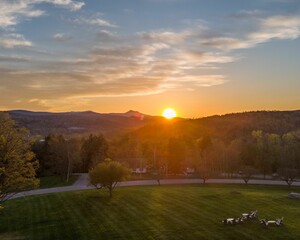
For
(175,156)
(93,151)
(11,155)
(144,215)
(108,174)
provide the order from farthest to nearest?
1. (93,151)
2. (175,156)
3. (108,174)
4. (144,215)
5. (11,155)

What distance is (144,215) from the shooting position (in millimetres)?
46438

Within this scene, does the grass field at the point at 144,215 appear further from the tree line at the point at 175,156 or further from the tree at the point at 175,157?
the tree at the point at 175,157

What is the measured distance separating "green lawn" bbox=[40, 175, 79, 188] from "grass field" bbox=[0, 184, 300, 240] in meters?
19.2

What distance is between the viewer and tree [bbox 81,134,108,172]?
103m

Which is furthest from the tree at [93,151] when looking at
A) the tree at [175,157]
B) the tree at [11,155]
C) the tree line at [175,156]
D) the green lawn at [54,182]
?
the tree at [11,155]

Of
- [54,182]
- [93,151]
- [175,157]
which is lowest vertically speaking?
[54,182]

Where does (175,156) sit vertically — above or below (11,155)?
below

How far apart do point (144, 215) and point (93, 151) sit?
59.0 meters

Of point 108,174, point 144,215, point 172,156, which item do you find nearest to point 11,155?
point 144,215

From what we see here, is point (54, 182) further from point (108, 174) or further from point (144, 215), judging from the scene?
point (144, 215)

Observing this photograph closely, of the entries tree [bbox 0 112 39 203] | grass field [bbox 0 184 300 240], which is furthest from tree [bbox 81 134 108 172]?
tree [bbox 0 112 39 203]

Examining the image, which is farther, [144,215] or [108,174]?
[108,174]

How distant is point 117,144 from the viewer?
A: 130 m

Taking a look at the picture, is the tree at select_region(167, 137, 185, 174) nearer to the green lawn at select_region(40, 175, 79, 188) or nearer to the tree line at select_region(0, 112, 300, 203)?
the tree line at select_region(0, 112, 300, 203)
